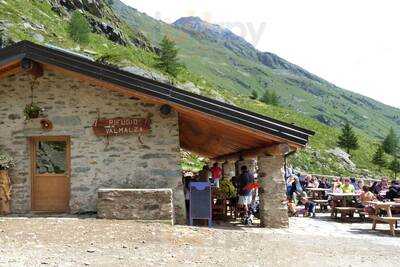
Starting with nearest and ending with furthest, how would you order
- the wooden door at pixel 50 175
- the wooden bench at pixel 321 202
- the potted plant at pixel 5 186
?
the potted plant at pixel 5 186 → the wooden door at pixel 50 175 → the wooden bench at pixel 321 202

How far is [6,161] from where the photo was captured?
11969 mm

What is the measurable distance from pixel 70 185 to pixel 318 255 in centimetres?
635

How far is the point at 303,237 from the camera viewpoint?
10.6 m

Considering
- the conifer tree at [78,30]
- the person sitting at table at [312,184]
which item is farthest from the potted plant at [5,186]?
the conifer tree at [78,30]

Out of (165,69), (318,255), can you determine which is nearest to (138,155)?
(318,255)

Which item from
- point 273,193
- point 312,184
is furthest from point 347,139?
point 273,193

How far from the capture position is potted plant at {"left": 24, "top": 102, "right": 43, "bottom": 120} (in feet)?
39.7

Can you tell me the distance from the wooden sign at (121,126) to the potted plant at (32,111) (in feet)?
4.83

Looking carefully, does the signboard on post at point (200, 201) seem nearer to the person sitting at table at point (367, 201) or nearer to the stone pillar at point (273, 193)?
the stone pillar at point (273, 193)

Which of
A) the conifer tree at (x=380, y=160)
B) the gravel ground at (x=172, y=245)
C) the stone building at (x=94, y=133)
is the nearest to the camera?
the gravel ground at (x=172, y=245)

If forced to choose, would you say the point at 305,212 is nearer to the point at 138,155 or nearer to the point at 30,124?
the point at 138,155

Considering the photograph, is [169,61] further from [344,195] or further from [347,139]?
[344,195]

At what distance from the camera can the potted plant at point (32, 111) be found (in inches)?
476

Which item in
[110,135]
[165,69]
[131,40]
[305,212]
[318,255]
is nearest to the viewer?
[318,255]
